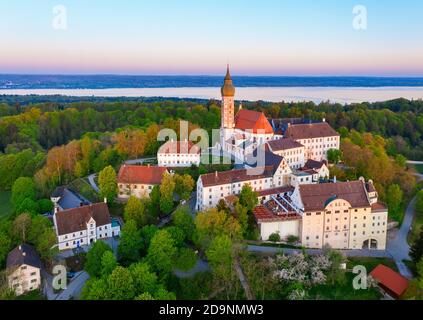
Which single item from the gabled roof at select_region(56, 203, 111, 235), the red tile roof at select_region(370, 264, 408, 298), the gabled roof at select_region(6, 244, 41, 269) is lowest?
the red tile roof at select_region(370, 264, 408, 298)

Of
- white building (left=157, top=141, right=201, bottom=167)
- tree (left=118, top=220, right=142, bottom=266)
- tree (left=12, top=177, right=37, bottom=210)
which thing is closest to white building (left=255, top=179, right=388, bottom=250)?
tree (left=118, top=220, right=142, bottom=266)

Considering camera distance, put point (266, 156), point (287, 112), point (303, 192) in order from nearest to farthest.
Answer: point (303, 192) < point (266, 156) < point (287, 112)

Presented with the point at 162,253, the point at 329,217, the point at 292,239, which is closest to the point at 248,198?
the point at 292,239

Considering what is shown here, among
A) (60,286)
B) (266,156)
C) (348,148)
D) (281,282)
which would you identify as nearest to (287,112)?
(348,148)

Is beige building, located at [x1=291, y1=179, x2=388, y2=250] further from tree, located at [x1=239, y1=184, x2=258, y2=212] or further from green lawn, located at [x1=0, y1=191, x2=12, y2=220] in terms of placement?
green lawn, located at [x1=0, y1=191, x2=12, y2=220]

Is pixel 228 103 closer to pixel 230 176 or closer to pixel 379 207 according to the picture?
pixel 230 176

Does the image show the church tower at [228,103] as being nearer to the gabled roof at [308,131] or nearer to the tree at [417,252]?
the gabled roof at [308,131]

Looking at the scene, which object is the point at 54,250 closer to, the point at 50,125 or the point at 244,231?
the point at 244,231
